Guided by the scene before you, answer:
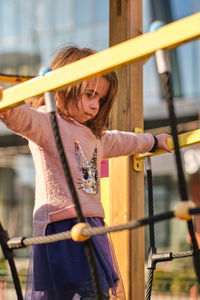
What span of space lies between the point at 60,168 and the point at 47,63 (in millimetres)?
5072

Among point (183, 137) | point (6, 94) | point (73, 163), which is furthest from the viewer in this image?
point (183, 137)

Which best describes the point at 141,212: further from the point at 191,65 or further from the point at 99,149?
the point at 191,65

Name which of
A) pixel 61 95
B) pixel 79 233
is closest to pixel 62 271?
pixel 79 233

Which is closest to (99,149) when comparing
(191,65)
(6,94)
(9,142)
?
(6,94)

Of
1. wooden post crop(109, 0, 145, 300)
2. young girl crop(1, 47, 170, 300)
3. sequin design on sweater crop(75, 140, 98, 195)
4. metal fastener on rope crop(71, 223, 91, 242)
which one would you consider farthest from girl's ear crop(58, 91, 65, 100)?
metal fastener on rope crop(71, 223, 91, 242)

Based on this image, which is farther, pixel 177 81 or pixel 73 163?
pixel 177 81

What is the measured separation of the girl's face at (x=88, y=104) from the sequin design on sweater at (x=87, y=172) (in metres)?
0.07

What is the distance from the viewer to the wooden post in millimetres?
1262

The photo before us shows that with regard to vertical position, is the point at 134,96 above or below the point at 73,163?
above

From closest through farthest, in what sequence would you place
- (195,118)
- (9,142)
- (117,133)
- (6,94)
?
(6,94) < (117,133) < (195,118) < (9,142)

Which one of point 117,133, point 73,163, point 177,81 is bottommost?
point 73,163

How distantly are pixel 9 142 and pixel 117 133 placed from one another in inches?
233

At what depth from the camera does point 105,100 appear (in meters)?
1.26

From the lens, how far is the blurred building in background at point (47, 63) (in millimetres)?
6066
